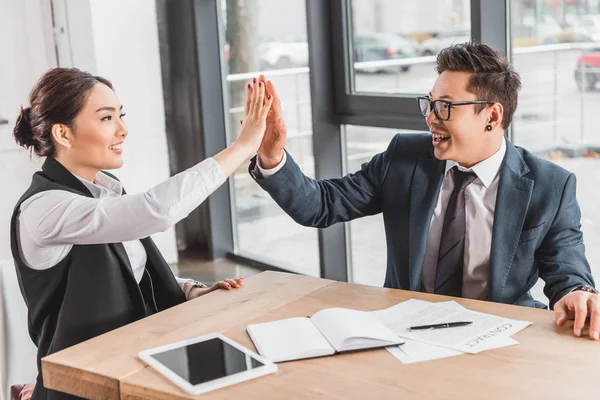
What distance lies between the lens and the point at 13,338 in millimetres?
2230

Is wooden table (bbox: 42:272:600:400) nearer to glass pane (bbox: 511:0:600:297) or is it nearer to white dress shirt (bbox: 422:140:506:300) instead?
white dress shirt (bbox: 422:140:506:300)

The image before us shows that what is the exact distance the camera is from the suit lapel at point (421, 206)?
2.37 m

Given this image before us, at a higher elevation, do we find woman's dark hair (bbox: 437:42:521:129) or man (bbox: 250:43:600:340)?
woman's dark hair (bbox: 437:42:521:129)

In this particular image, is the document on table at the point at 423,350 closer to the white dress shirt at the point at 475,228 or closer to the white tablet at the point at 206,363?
the white tablet at the point at 206,363

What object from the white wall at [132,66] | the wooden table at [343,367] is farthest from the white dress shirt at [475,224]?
the white wall at [132,66]

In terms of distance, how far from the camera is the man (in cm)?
228

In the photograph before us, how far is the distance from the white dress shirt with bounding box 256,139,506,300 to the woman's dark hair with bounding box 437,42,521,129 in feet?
0.45

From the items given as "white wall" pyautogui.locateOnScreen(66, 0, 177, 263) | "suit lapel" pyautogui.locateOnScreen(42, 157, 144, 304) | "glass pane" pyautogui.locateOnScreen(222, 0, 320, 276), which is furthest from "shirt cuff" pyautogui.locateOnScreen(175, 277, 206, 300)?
"white wall" pyautogui.locateOnScreen(66, 0, 177, 263)

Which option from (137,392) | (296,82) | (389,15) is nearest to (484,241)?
(137,392)

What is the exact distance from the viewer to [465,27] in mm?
3383

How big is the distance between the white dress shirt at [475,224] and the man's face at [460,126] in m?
0.04

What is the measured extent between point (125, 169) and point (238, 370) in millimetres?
3188

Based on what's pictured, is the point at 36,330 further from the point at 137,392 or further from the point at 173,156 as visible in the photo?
the point at 173,156

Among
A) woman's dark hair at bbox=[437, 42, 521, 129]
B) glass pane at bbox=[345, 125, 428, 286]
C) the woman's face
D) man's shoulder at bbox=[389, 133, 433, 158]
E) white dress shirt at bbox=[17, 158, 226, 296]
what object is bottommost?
glass pane at bbox=[345, 125, 428, 286]
